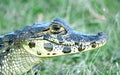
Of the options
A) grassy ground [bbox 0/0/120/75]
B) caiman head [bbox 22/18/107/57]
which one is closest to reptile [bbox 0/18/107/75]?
caiman head [bbox 22/18/107/57]

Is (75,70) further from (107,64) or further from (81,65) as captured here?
(107,64)

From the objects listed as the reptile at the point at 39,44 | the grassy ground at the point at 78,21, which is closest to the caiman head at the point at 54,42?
the reptile at the point at 39,44

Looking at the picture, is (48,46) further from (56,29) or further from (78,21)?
(78,21)

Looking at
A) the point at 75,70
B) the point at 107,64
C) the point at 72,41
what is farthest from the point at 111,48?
the point at 72,41

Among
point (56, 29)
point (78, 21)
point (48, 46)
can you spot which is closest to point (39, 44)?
point (48, 46)

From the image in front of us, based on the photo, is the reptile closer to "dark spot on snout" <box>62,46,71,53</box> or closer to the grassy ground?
"dark spot on snout" <box>62,46,71,53</box>
